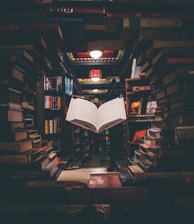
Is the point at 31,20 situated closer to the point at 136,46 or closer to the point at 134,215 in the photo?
the point at 136,46

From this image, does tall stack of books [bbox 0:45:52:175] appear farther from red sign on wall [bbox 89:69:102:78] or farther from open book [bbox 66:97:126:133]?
red sign on wall [bbox 89:69:102:78]

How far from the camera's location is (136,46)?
1.59 m

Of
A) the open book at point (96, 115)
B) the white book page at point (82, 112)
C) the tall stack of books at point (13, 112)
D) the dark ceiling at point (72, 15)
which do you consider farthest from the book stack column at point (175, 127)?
the tall stack of books at point (13, 112)

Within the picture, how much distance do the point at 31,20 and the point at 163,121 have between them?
45.7 inches

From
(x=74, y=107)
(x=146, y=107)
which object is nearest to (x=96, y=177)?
(x=74, y=107)

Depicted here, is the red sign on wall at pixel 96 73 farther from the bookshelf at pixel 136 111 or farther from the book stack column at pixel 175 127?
the book stack column at pixel 175 127

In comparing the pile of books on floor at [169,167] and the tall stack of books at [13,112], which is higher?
the tall stack of books at [13,112]

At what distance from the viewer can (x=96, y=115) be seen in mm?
1392

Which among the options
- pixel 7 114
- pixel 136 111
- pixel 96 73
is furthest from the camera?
pixel 96 73

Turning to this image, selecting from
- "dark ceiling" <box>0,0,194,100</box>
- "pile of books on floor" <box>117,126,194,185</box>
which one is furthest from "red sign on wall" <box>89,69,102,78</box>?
"pile of books on floor" <box>117,126,194,185</box>

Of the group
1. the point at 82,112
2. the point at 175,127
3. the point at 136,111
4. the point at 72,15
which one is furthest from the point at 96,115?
the point at 136,111

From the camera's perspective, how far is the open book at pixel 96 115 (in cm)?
126

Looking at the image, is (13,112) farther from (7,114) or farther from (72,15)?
(72,15)

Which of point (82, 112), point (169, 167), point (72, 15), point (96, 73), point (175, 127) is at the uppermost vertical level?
point (96, 73)
